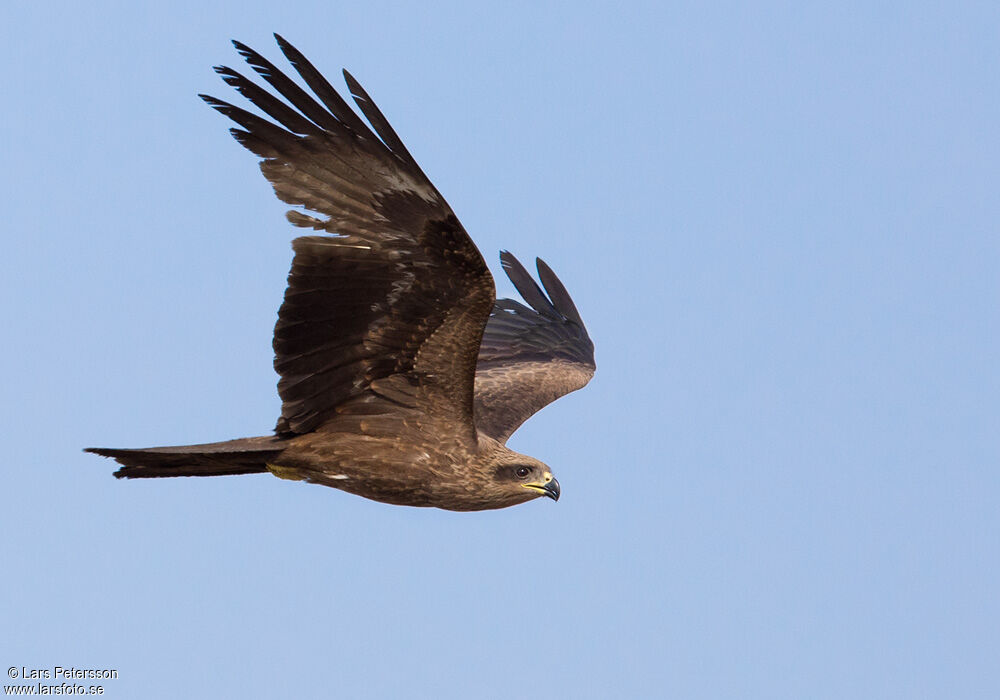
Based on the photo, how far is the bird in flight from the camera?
10055mm

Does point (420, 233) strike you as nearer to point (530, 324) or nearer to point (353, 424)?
point (353, 424)

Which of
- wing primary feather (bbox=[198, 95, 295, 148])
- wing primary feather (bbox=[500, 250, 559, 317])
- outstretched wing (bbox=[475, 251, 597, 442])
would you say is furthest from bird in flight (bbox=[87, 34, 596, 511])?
wing primary feather (bbox=[500, 250, 559, 317])

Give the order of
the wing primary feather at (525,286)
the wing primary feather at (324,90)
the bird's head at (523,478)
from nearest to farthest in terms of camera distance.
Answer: the wing primary feather at (324,90) → the bird's head at (523,478) → the wing primary feather at (525,286)

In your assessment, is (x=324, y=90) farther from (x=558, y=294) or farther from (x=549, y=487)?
(x=558, y=294)

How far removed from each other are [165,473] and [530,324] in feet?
17.0

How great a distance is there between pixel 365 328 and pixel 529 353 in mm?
4704

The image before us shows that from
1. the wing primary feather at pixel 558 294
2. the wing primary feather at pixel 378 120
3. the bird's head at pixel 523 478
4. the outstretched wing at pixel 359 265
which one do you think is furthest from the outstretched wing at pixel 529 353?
the wing primary feather at pixel 378 120

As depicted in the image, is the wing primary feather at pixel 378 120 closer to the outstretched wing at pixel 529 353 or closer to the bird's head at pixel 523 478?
the bird's head at pixel 523 478

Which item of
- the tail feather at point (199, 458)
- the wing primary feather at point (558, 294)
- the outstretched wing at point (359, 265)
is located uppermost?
the wing primary feather at point (558, 294)

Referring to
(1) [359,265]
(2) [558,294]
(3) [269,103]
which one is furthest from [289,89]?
(2) [558,294]

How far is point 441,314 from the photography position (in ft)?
34.9

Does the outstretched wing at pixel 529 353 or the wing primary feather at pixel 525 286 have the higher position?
the wing primary feather at pixel 525 286

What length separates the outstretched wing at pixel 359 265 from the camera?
999 centimetres

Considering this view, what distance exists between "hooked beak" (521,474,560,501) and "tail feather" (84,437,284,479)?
5.67 feet
